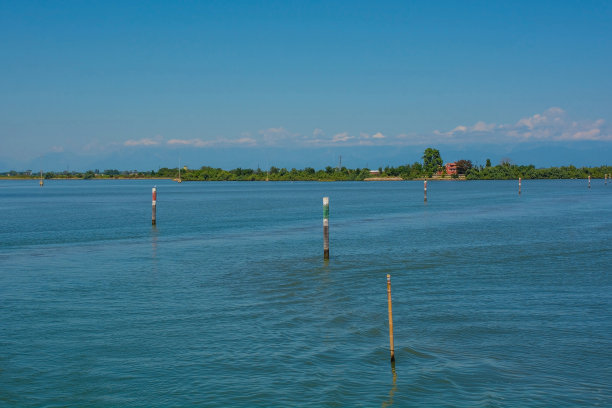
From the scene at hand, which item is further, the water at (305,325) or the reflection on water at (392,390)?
the water at (305,325)

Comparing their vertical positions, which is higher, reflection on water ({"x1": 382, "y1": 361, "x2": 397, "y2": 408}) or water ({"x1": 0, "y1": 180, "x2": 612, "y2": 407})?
A: water ({"x1": 0, "y1": 180, "x2": 612, "y2": 407})

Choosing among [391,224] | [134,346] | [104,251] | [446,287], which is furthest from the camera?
[391,224]

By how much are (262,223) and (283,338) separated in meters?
36.5

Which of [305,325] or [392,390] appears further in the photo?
[305,325]

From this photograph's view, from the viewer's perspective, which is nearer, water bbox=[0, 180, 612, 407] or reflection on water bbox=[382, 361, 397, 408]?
reflection on water bbox=[382, 361, 397, 408]

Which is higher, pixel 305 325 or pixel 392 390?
pixel 305 325

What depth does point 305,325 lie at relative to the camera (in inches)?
651

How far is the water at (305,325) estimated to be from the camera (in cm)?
1189

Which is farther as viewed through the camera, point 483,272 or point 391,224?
point 391,224

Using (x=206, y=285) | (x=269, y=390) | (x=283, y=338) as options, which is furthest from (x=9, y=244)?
(x=269, y=390)

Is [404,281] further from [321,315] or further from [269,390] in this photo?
[269,390]

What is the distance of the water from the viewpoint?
1189cm

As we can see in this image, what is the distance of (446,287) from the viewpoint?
21.8 m

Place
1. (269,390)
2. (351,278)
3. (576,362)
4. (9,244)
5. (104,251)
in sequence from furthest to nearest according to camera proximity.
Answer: (9,244) → (104,251) → (351,278) → (576,362) → (269,390)
